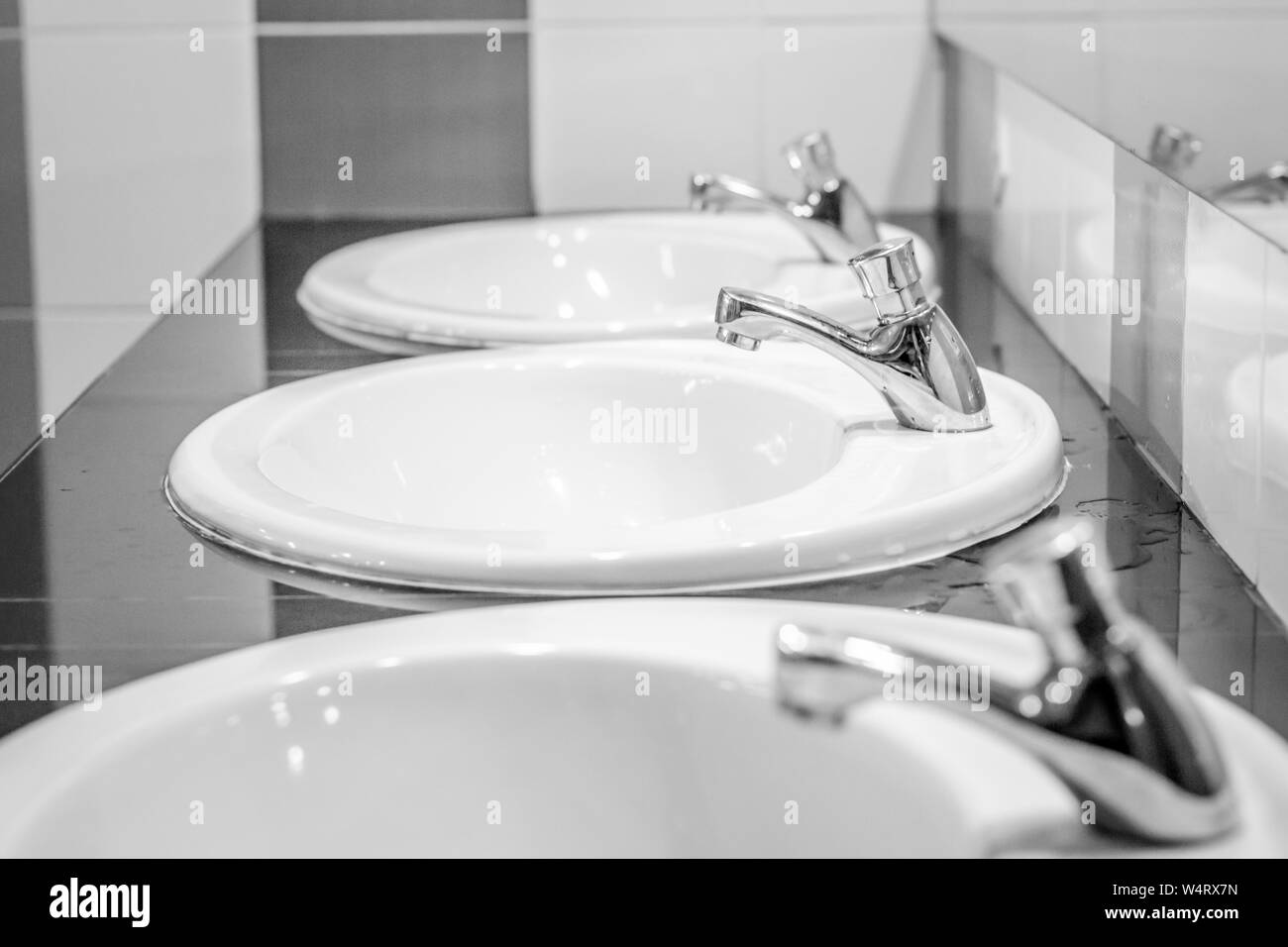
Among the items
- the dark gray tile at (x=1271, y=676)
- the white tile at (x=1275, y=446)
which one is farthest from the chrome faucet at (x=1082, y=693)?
the white tile at (x=1275, y=446)

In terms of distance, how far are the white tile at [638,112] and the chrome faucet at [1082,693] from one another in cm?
141

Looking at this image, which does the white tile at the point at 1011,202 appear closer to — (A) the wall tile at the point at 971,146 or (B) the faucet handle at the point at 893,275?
(A) the wall tile at the point at 971,146

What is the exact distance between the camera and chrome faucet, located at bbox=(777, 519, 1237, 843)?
16.0 inches

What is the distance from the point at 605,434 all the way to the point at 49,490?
13.0 inches

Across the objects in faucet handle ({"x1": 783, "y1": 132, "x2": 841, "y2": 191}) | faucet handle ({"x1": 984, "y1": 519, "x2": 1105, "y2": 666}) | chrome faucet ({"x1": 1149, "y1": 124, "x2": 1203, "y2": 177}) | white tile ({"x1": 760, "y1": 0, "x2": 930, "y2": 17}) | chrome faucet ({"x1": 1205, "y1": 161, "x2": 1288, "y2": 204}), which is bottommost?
faucet handle ({"x1": 984, "y1": 519, "x2": 1105, "y2": 666})

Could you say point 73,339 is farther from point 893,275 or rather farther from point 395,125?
point 893,275

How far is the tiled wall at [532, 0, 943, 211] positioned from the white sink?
0.59 feet

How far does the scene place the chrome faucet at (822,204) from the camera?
1.37 metres

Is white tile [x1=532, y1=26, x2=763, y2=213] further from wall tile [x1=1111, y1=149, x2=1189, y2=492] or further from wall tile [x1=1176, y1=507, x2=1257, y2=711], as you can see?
wall tile [x1=1176, y1=507, x2=1257, y2=711]

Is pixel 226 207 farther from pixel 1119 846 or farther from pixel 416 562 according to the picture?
pixel 1119 846

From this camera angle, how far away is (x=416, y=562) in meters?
0.70

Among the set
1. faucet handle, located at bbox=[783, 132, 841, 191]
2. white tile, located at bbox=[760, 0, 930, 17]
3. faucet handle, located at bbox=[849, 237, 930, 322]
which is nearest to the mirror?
faucet handle, located at bbox=[849, 237, 930, 322]

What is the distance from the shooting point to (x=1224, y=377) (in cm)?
77
